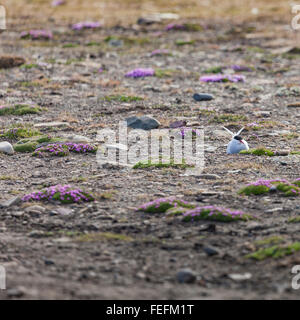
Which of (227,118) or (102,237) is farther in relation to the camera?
(227,118)

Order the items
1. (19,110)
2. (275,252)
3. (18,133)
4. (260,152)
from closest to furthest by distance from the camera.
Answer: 1. (275,252)
2. (260,152)
3. (18,133)
4. (19,110)

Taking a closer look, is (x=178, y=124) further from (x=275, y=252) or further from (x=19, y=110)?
(x=275, y=252)

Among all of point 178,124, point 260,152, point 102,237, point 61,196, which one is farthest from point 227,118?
point 102,237

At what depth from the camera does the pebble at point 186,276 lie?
24.0 ft
